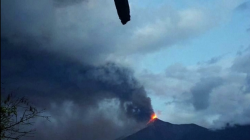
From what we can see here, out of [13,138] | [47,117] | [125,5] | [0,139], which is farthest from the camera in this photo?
[47,117]

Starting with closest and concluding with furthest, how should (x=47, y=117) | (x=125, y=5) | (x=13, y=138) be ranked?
(x=125, y=5)
(x=13, y=138)
(x=47, y=117)

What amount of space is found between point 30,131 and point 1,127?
1.28ft

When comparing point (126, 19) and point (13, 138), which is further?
point (13, 138)

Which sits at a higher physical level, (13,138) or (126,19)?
(126,19)

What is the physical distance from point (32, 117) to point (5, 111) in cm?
39

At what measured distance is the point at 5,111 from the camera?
11.4ft

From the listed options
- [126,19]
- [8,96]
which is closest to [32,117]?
[8,96]

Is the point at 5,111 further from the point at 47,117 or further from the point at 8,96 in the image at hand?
the point at 47,117

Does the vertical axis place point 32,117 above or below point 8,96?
below

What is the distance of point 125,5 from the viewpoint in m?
2.64

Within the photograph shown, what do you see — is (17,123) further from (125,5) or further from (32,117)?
(125,5)

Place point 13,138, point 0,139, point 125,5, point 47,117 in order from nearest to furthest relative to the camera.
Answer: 1. point 125,5
2. point 0,139
3. point 13,138
4. point 47,117

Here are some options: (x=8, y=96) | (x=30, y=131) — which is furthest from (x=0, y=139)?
(x=8, y=96)

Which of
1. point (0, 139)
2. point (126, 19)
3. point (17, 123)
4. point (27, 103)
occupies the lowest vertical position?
point (0, 139)
